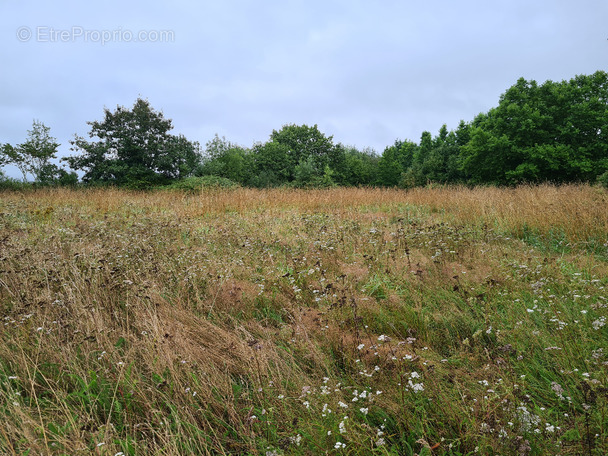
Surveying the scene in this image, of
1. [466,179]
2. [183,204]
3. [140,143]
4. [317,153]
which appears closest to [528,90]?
[466,179]

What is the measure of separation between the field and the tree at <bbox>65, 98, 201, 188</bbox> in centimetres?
2253

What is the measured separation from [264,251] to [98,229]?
403cm

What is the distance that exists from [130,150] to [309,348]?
28520mm

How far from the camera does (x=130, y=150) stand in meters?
26.5

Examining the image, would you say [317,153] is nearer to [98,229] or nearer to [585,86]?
[585,86]

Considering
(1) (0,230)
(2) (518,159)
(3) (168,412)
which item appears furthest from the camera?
(2) (518,159)

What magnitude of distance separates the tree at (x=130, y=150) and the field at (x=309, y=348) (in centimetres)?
2253

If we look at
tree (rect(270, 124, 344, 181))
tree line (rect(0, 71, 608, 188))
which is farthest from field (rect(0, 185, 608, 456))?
tree (rect(270, 124, 344, 181))

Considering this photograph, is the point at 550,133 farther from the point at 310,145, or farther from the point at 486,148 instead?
the point at 310,145

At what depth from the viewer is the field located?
186 centimetres

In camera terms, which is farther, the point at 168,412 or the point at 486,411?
the point at 168,412

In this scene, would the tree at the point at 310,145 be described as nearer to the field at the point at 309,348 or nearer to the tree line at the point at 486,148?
the tree line at the point at 486,148

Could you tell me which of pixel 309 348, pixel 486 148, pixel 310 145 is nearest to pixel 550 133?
pixel 486 148

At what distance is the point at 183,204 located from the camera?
39.7 feet
